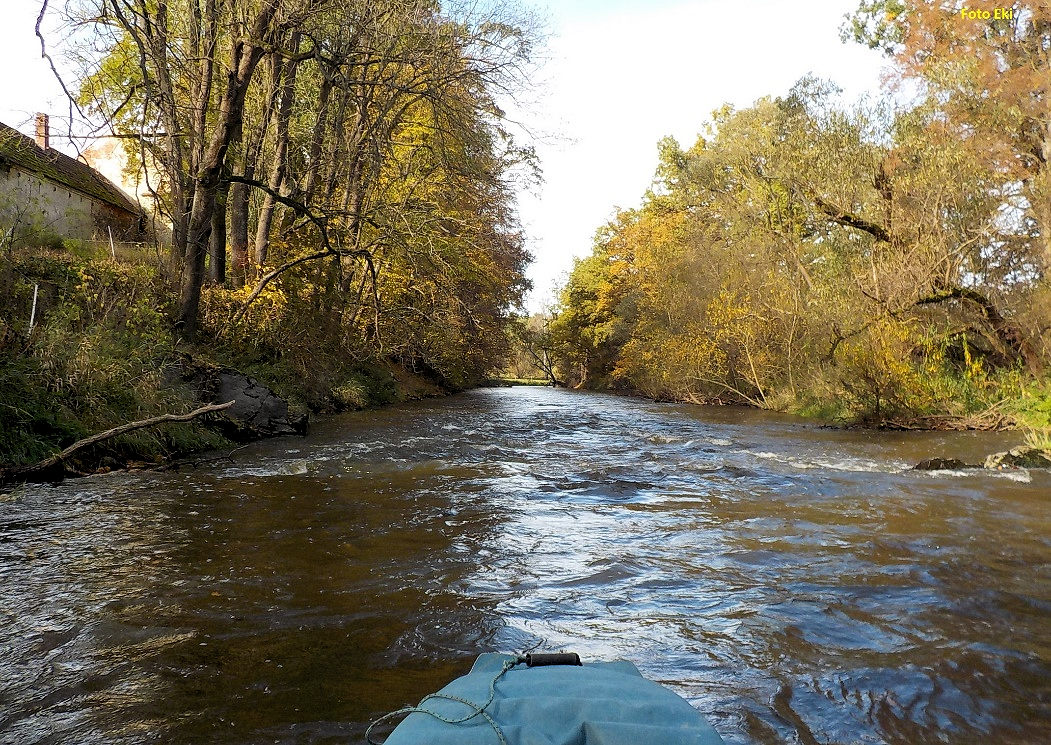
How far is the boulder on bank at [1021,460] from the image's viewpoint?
31.5ft

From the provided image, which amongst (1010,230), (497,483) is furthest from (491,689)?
(1010,230)

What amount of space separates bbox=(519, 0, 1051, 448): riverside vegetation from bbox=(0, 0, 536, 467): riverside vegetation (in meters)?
6.99

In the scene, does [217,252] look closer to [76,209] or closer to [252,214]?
[252,214]

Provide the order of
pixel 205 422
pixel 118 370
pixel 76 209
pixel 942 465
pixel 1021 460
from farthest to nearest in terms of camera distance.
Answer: pixel 76 209 → pixel 205 422 → pixel 942 465 → pixel 1021 460 → pixel 118 370

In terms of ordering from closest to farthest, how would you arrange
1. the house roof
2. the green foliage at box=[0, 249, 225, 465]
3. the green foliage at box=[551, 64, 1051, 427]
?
the green foliage at box=[0, 249, 225, 465]
the house roof
the green foliage at box=[551, 64, 1051, 427]

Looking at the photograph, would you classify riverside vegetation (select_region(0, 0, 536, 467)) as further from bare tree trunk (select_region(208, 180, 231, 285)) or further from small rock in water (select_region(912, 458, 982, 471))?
small rock in water (select_region(912, 458, 982, 471))

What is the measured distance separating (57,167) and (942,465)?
27.2m

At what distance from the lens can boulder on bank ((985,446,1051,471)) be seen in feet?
31.5

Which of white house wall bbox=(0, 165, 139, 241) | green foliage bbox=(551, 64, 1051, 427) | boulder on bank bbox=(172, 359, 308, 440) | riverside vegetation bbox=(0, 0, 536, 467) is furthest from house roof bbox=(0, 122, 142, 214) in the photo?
green foliage bbox=(551, 64, 1051, 427)

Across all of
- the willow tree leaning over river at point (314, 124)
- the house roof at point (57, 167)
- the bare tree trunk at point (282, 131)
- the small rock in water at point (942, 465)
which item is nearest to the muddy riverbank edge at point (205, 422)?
the willow tree leaning over river at point (314, 124)

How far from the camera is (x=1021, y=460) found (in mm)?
9719

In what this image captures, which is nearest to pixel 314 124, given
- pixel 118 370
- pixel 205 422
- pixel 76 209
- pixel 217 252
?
pixel 217 252

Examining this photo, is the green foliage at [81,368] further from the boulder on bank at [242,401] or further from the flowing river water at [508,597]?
the flowing river water at [508,597]

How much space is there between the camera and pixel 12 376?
7914 millimetres
